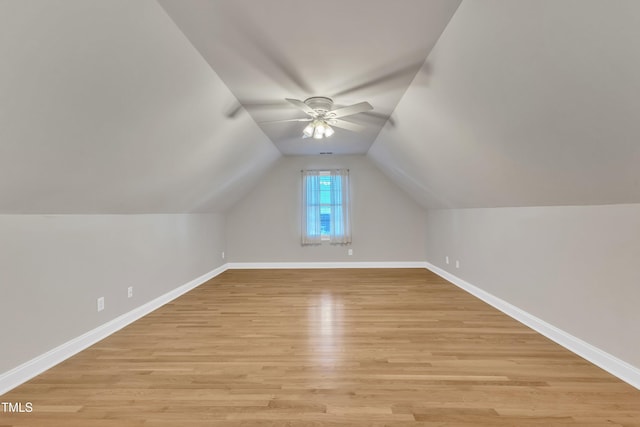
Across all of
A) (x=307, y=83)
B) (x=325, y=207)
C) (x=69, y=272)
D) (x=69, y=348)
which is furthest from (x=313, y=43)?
(x=325, y=207)

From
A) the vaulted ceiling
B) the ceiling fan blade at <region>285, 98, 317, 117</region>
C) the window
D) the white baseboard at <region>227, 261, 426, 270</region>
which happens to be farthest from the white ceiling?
the white baseboard at <region>227, 261, 426, 270</region>

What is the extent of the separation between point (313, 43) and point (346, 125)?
1.68 metres

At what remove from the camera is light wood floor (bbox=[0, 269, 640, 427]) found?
5.39ft

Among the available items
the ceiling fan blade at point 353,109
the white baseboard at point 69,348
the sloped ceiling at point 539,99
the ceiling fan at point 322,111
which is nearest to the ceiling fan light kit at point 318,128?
the ceiling fan at point 322,111

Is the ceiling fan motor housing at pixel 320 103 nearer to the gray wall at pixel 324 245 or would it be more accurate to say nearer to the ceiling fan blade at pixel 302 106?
the ceiling fan blade at pixel 302 106

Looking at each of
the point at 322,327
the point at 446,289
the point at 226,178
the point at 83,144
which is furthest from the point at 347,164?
the point at 83,144

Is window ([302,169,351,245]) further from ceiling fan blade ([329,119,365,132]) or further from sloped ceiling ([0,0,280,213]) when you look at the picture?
sloped ceiling ([0,0,280,213])

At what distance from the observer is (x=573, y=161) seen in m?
1.92

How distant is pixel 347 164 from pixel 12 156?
16.5 ft

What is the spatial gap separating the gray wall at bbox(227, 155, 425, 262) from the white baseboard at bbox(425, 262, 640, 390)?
2300 mm

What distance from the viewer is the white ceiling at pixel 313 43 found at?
5.41 feet

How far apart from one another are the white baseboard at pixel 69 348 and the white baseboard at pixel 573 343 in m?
4.09

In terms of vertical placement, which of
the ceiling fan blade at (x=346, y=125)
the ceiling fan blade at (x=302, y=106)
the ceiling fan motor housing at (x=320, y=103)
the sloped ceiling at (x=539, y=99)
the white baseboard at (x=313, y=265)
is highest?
the ceiling fan blade at (x=346, y=125)

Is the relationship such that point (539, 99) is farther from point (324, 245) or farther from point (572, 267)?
point (324, 245)
